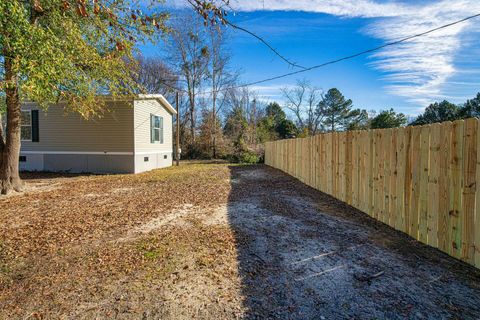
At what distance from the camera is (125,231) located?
4227 mm

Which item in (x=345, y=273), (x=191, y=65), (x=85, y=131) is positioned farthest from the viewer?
(x=191, y=65)

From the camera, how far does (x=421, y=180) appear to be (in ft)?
11.7

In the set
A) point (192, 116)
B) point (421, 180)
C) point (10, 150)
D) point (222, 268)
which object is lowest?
point (222, 268)

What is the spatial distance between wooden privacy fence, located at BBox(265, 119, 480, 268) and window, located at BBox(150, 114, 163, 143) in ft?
33.9

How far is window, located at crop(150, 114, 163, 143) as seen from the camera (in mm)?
13828

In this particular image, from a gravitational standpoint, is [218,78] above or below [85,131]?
above

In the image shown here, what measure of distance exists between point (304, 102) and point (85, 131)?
26405mm

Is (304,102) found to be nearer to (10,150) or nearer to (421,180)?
(10,150)

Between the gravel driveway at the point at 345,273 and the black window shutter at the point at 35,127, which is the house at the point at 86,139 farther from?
the gravel driveway at the point at 345,273

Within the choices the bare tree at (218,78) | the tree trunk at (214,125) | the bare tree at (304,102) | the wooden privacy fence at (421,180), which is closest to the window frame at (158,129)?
the tree trunk at (214,125)

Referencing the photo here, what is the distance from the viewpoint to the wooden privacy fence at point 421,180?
2865 millimetres

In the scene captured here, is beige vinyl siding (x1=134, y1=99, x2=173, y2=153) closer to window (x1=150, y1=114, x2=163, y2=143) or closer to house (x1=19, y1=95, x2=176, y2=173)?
house (x1=19, y1=95, x2=176, y2=173)

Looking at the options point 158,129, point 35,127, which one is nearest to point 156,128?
point 158,129

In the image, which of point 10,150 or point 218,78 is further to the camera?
point 218,78
